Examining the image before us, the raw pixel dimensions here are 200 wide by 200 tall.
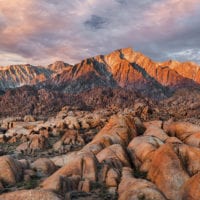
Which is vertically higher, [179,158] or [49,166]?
[179,158]

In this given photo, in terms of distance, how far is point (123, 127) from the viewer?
52.8 metres

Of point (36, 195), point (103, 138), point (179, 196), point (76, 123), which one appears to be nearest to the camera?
point (36, 195)

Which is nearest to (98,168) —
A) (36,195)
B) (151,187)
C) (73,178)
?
(73,178)

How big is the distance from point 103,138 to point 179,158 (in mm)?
19710

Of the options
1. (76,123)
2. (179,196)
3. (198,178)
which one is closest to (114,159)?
(179,196)

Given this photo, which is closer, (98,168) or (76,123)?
(98,168)

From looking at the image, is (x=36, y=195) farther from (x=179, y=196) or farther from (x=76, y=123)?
(x=76, y=123)

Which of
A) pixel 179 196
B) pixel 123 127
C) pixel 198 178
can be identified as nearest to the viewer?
pixel 198 178

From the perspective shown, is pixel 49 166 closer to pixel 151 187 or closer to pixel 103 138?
pixel 103 138

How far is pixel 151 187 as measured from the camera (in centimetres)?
1953

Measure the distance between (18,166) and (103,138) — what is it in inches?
713

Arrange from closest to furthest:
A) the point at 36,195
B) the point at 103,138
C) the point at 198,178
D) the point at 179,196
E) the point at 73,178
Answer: the point at 36,195, the point at 198,178, the point at 179,196, the point at 73,178, the point at 103,138

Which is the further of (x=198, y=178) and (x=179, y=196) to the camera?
(x=179, y=196)

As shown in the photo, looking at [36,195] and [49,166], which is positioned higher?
[36,195]
